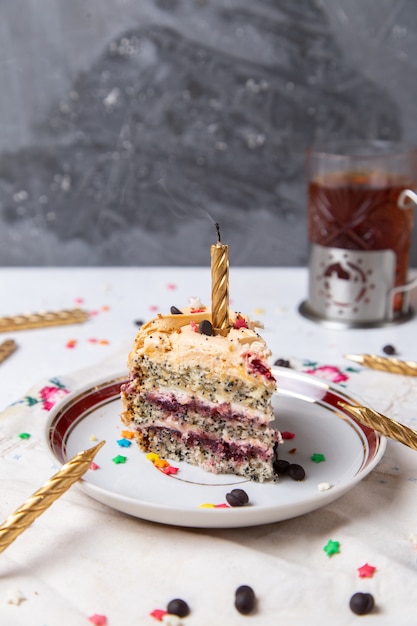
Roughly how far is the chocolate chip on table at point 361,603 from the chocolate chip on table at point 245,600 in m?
0.17

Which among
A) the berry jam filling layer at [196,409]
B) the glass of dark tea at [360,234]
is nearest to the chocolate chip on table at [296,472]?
the berry jam filling layer at [196,409]

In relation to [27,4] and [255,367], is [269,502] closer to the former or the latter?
[255,367]

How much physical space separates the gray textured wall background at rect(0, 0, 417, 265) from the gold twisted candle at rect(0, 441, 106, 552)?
5.36 ft

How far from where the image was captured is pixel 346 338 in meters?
2.58

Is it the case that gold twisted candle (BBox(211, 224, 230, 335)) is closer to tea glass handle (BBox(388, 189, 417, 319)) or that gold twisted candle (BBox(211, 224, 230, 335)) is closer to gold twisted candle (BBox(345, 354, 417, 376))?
gold twisted candle (BBox(345, 354, 417, 376))

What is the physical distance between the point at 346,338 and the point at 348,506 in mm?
1023

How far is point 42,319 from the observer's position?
269cm

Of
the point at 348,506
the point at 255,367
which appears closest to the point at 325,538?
the point at 348,506

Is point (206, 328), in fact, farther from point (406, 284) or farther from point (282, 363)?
point (406, 284)

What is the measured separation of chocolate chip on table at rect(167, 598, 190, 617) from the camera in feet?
4.33

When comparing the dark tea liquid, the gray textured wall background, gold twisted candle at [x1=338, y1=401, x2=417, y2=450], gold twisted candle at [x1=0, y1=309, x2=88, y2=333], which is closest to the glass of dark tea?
the dark tea liquid

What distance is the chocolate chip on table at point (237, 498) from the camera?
1583 mm

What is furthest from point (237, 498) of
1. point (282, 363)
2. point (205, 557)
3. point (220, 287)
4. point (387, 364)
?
point (387, 364)

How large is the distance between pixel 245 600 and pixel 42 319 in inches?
62.2
